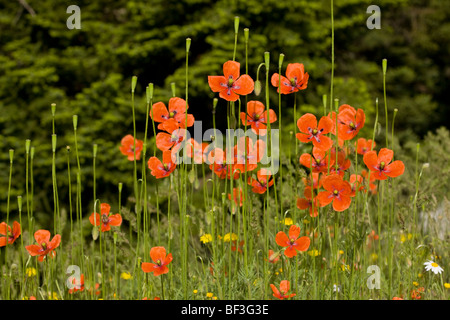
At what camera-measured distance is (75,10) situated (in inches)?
203

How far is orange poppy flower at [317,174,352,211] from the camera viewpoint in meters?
1.63

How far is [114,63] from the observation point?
16.9 feet

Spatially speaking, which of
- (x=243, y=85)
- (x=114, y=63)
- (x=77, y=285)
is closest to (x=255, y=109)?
(x=243, y=85)

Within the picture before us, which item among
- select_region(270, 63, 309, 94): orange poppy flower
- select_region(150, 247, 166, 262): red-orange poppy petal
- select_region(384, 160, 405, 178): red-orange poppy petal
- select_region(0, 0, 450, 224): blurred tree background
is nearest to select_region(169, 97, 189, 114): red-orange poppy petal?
select_region(270, 63, 309, 94): orange poppy flower

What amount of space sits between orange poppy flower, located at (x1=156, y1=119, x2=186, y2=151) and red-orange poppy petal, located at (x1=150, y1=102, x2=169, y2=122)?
4cm

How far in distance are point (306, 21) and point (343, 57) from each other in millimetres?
2080

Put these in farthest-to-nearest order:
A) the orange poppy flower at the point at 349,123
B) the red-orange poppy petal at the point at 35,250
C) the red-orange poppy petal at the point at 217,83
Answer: the red-orange poppy petal at the point at 35,250 → the orange poppy flower at the point at 349,123 → the red-orange poppy petal at the point at 217,83

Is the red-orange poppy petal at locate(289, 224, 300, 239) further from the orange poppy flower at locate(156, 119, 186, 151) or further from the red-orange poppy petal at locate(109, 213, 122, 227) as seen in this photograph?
the red-orange poppy petal at locate(109, 213, 122, 227)

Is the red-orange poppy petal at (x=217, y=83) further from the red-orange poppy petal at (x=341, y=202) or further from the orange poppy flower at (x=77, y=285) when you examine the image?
the orange poppy flower at (x=77, y=285)

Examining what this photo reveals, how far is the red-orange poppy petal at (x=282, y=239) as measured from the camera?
5.36ft

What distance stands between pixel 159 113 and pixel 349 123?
61cm

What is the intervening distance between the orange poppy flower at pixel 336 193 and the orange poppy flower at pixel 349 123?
6.7 inches

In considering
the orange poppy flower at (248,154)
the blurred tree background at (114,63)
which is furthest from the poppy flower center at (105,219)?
the blurred tree background at (114,63)
